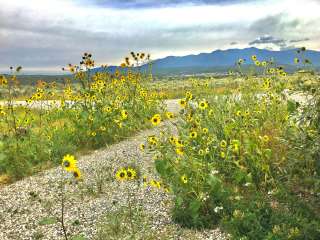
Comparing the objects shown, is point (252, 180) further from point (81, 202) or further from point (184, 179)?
point (81, 202)

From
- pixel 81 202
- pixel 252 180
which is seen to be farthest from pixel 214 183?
pixel 81 202

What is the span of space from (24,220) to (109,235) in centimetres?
144

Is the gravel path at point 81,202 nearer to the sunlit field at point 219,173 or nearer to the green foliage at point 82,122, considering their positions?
the sunlit field at point 219,173

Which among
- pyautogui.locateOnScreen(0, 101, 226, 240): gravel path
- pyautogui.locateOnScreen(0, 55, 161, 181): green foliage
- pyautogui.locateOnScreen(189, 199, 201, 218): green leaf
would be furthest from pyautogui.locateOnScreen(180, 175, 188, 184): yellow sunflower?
pyautogui.locateOnScreen(0, 55, 161, 181): green foliage

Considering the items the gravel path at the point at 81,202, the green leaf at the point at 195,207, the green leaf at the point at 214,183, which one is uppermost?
the green leaf at the point at 214,183

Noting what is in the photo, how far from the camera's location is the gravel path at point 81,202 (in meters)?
5.56

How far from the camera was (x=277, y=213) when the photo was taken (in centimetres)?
497

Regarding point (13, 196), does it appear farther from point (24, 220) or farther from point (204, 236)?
point (204, 236)

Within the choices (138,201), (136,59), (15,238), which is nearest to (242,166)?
(138,201)

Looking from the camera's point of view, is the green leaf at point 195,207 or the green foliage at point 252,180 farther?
the green leaf at point 195,207

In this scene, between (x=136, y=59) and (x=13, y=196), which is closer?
(x=13, y=196)

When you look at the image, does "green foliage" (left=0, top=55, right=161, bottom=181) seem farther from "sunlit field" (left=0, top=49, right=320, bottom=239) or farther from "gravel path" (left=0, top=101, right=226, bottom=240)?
"gravel path" (left=0, top=101, right=226, bottom=240)

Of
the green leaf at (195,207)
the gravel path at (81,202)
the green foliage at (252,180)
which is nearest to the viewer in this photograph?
the green foliage at (252,180)

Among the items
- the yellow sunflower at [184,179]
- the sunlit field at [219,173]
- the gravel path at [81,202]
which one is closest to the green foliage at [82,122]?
the sunlit field at [219,173]
